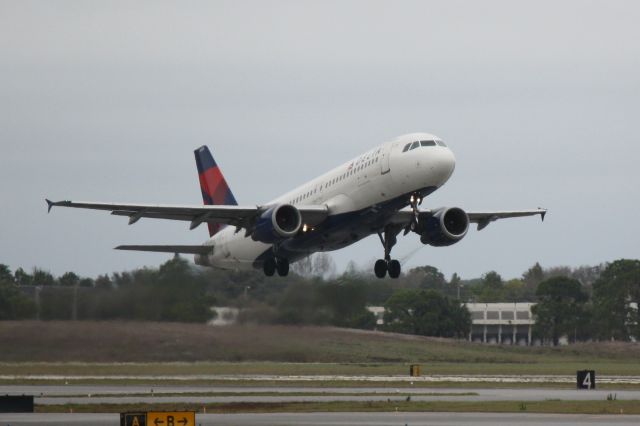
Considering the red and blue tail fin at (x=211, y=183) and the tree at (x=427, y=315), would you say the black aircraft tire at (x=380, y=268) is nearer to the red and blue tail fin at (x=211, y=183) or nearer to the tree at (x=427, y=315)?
the red and blue tail fin at (x=211, y=183)

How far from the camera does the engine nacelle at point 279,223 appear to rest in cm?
5528

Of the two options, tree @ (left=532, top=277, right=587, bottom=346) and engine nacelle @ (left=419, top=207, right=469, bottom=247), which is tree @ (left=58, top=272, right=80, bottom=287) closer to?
engine nacelle @ (left=419, top=207, right=469, bottom=247)

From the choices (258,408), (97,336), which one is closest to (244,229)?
(97,336)

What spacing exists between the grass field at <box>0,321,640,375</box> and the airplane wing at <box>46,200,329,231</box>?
23.4ft

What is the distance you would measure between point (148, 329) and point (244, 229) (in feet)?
22.0

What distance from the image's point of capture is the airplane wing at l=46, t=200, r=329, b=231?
184ft

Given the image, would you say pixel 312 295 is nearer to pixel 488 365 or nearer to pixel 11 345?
pixel 11 345

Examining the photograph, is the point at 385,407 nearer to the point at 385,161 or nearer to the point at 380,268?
the point at 385,161

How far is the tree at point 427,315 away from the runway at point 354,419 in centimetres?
4286

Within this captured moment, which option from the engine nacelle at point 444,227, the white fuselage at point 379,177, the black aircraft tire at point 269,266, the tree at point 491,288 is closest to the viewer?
the white fuselage at point 379,177

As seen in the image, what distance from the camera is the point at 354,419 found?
43.1m

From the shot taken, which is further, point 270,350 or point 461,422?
point 270,350

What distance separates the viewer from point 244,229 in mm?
63406

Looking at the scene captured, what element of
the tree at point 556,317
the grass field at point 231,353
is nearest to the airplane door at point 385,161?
the grass field at point 231,353
